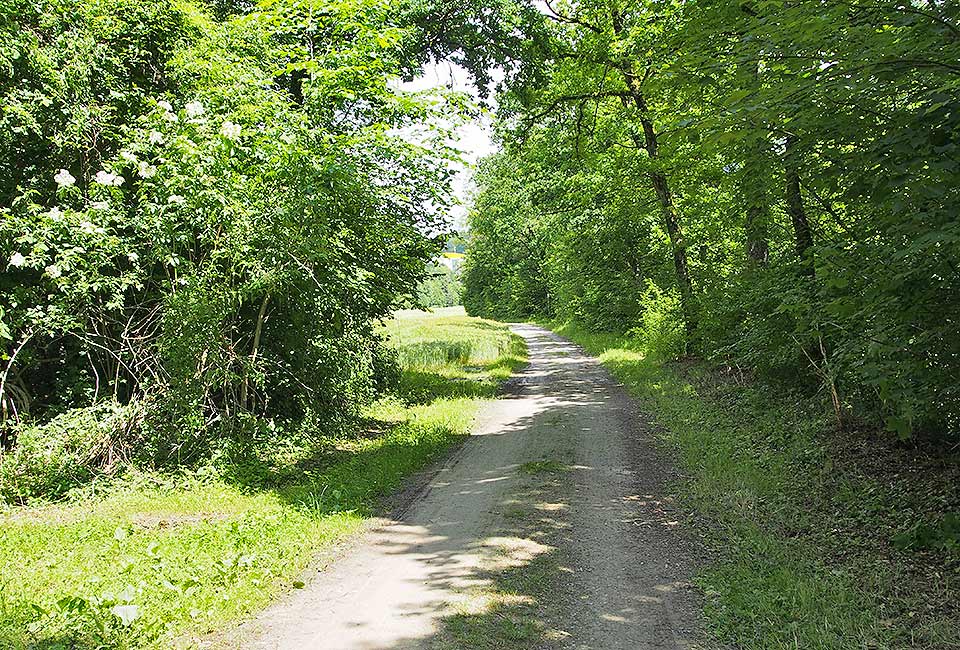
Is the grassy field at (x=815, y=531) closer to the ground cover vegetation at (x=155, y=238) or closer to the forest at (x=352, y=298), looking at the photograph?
the forest at (x=352, y=298)

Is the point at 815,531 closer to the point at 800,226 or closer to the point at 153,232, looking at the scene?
the point at 800,226

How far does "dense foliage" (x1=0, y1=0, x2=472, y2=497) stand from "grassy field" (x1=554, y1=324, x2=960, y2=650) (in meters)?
5.96

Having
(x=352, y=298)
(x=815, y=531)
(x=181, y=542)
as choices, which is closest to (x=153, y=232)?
(x=352, y=298)

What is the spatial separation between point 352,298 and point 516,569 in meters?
5.65

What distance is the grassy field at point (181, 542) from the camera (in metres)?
4.34

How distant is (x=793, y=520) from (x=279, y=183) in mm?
7713

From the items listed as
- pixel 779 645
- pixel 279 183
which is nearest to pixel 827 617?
pixel 779 645

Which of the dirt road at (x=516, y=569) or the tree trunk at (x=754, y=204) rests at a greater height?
the tree trunk at (x=754, y=204)

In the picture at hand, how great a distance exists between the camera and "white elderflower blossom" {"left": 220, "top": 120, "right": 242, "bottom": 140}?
26.8ft

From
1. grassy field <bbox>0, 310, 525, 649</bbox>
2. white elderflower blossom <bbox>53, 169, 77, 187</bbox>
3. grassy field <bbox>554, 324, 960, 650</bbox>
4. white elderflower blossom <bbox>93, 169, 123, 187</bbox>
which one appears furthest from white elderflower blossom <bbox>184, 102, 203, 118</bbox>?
grassy field <bbox>554, 324, 960, 650</bbox>

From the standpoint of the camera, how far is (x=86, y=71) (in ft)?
26.3

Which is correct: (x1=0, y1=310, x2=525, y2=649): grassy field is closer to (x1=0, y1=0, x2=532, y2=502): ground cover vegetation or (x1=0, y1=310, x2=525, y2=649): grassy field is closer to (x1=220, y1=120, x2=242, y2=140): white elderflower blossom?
(x1=0, y1=0, x2=532, y2=502): ground cover vegetation

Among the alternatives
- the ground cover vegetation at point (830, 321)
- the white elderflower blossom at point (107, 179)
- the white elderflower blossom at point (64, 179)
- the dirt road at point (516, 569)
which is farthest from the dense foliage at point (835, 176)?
the white elderflower blossom at point (64, 179)

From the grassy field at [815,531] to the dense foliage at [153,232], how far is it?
19.5ft
